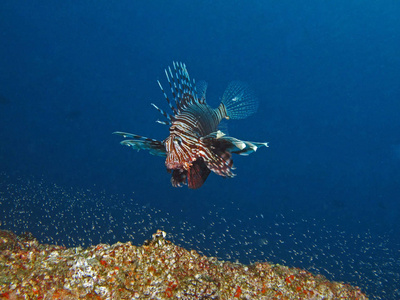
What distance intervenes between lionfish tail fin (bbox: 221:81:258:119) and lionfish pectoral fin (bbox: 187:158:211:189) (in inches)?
76.0

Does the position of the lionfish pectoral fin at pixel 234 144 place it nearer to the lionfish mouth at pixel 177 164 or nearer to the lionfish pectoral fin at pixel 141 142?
the lionfish mouth at pixel 177 164

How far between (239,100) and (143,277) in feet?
11.6

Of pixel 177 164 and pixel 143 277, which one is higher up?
pixel 177 164

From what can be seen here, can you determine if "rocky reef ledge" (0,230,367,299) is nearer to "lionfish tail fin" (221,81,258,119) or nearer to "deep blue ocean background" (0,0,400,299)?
"lionfish tail fin" (221,81,258,119)

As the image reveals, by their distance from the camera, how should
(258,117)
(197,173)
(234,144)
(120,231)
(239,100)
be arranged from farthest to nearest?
1. (258,117)
2. (120,231)
3. (239,100)
4. (197,173)
5. (234,144)

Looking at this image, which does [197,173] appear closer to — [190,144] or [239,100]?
[190,144]

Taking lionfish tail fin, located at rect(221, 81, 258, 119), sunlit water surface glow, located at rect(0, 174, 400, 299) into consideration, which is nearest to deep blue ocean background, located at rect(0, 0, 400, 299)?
sunlit water surface glow, located at rect(0, 174, 400, 299)

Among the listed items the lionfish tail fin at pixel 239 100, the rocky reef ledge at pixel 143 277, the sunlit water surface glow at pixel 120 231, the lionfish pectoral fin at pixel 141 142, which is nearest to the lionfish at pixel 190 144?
the lionfish pectoral fin at pixel 141 142

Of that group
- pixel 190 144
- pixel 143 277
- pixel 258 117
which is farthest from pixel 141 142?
pixel 258 117

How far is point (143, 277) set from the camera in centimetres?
261

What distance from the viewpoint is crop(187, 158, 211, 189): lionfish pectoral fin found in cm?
313

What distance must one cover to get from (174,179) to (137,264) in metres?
1.01

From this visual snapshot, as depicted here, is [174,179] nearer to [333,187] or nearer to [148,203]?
[148,203]

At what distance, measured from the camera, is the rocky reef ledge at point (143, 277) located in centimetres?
245
